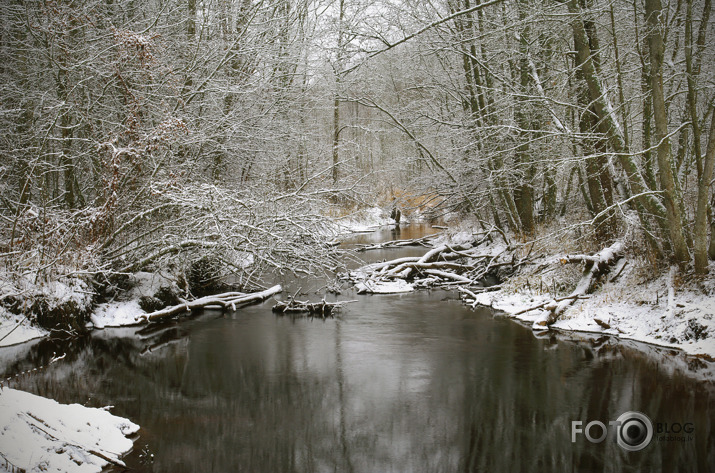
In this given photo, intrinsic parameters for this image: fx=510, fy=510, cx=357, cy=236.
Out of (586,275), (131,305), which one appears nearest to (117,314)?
(131,305)

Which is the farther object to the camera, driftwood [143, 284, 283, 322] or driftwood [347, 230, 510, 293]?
driftwood [347, 230, 510, 293]

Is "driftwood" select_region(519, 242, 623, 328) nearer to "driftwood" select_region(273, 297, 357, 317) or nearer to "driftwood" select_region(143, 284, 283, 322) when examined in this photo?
"driftwood" select_region(273, 297, 357, 317)

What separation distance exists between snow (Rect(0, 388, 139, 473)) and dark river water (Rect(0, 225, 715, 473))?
342 mm

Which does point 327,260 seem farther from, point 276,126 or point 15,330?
point 15,330

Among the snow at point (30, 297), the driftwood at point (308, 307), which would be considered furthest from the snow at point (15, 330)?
the driftwood at point (308, 307)

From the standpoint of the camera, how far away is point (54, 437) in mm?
→ 5113

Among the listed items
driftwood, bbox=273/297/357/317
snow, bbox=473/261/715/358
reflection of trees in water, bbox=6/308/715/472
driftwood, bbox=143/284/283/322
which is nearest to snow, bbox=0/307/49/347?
reflection of trees in water, bbox=6/308/715/472

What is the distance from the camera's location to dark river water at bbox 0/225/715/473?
573 cm

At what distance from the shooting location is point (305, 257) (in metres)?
13.3

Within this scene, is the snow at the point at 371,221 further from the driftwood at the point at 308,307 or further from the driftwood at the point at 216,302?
the driftwood at the point at 308,307

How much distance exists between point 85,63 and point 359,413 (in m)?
10.4

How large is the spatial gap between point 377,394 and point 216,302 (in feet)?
21.8

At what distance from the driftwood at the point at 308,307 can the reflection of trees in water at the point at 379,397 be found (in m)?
1.72

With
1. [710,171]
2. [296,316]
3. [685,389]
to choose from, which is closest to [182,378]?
[296,316]
